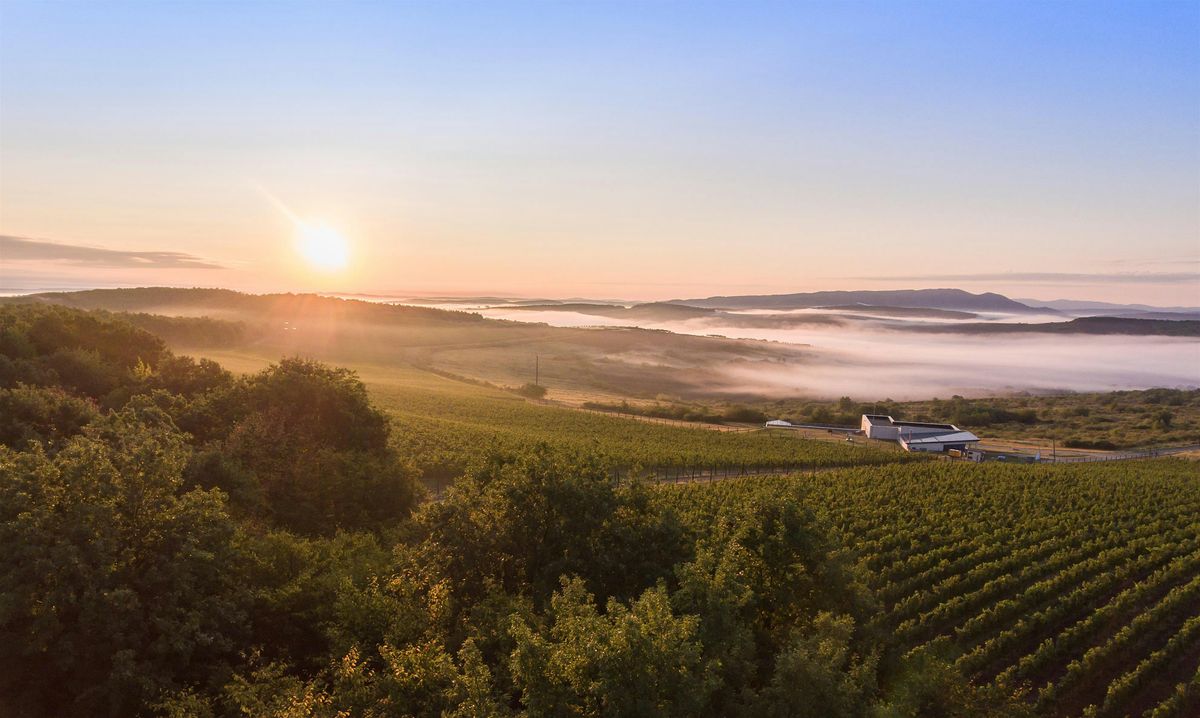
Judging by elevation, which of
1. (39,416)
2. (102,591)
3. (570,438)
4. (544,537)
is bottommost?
(570,438)

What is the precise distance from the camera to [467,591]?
17.6m

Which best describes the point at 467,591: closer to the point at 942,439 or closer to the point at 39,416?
the point at 39,416

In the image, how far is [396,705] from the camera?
12227mm

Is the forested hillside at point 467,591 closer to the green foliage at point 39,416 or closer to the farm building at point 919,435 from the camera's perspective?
the green foliage at point 39,416

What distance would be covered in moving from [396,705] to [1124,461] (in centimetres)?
8440

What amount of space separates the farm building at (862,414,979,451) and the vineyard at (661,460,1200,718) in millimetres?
22368

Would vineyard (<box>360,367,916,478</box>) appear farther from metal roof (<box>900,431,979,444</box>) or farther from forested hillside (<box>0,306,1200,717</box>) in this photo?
forested hillside (<box>0,306,1200,717</box>)

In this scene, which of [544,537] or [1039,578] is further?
[1039,578]

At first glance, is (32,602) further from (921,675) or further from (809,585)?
(921,675)

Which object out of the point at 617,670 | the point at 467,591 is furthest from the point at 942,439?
the point at 617,670

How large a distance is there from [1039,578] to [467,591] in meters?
29.9

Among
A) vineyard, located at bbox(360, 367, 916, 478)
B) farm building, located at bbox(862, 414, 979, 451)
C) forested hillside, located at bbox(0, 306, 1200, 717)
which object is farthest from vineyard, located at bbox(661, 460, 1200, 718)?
farm building, located at bbox(862, 414, 979, 451)

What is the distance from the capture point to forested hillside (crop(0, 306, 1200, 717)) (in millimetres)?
12438

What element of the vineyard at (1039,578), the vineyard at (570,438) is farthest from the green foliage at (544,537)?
the vineyard at (570,438)
